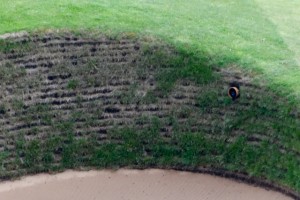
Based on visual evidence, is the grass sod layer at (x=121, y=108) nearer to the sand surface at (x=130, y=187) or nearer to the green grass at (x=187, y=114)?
the green grass at (x=187, y=114)

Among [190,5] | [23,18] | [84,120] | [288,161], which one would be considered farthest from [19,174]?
[190,5]

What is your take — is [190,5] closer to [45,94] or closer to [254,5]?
[254,5]

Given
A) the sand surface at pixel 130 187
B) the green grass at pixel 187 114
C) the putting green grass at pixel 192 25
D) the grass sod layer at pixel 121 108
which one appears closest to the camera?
the sand surface at pixel 130 187

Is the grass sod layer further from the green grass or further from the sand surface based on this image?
the sand surface

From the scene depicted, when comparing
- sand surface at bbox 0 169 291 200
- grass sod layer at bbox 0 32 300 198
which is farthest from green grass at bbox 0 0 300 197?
sand surface at bbox 0 169 291 200

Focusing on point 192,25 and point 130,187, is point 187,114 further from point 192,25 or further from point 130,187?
point 192,25

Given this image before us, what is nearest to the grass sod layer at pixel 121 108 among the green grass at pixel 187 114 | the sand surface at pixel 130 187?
the green grass at pixel 187 114
